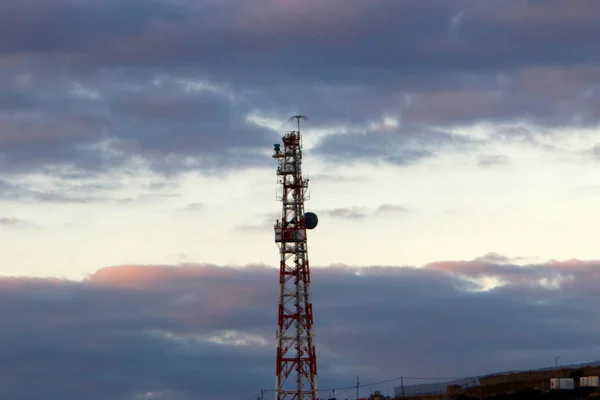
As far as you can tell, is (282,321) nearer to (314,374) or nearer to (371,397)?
(314,374)

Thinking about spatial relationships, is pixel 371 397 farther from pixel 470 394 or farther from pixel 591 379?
pixel 591 379

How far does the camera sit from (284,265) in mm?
149125

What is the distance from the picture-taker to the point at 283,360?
150 m

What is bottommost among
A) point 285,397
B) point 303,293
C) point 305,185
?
point 285,397

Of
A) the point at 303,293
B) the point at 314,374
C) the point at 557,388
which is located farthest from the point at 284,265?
the point at 557,388

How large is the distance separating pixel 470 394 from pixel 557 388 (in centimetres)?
1826

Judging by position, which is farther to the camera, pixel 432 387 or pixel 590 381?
pixel 432 387

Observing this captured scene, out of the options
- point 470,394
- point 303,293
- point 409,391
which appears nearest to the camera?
point 303,293

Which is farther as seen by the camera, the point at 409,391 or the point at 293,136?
the point at 409,391

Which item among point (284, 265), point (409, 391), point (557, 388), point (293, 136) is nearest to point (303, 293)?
point (284, 265)

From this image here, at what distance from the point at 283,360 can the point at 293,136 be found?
2548 cm

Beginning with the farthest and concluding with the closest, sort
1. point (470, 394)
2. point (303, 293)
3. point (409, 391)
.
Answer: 1. point (409, 391)
2. point (470, 394)
3. point (303, 293)

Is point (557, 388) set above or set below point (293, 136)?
below

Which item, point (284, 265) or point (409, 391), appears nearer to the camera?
point (284, 265)
